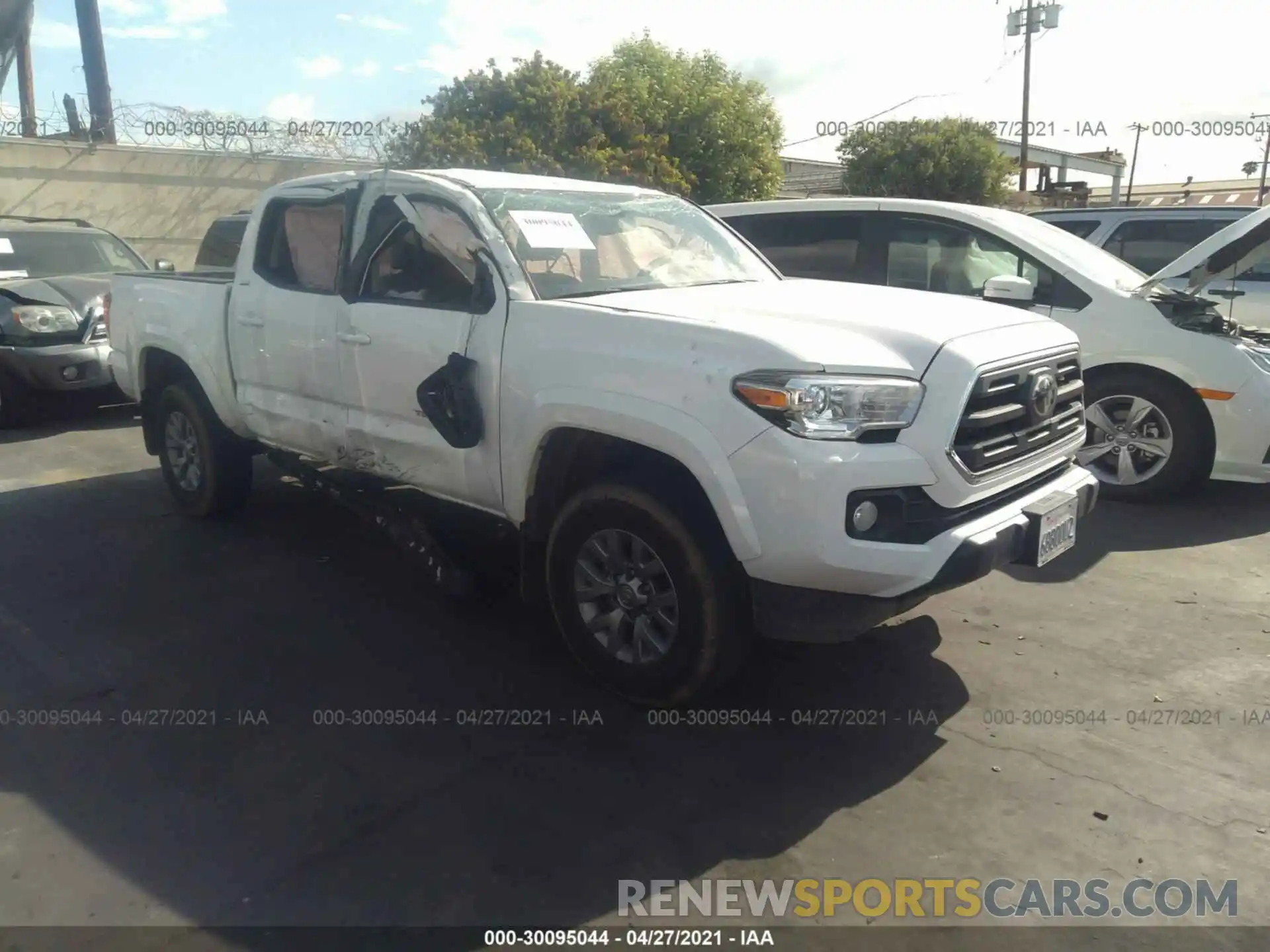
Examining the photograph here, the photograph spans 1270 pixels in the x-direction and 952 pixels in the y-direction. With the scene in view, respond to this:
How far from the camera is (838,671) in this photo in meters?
4.02

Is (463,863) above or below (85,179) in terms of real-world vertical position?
below

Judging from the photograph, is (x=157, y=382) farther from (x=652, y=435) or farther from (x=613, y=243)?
(x=652, y=435)

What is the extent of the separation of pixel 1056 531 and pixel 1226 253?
3194 millimetres

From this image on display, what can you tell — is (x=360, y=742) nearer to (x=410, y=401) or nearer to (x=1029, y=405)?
(x=410, y=401)

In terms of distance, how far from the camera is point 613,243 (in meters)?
4.35

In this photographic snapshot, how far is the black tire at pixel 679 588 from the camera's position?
3.31 meters

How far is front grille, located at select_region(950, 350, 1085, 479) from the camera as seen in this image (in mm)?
3297

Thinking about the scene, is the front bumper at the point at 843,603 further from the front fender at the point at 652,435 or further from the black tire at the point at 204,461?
the black tire at the point at 204,461

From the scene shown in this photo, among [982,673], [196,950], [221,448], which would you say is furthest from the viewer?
[221,448]

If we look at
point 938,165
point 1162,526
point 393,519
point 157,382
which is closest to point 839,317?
point 393,519

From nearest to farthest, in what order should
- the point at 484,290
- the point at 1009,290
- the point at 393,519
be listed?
the point at 484,290
the point at 393,519
the point at 1009,290

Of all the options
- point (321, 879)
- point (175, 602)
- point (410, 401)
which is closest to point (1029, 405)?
point (410, 401)

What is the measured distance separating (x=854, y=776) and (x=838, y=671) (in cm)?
79

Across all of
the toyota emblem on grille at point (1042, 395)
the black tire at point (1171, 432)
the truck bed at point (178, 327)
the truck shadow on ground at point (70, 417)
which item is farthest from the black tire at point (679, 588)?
the truck shadow on ground at point (70, 417)
